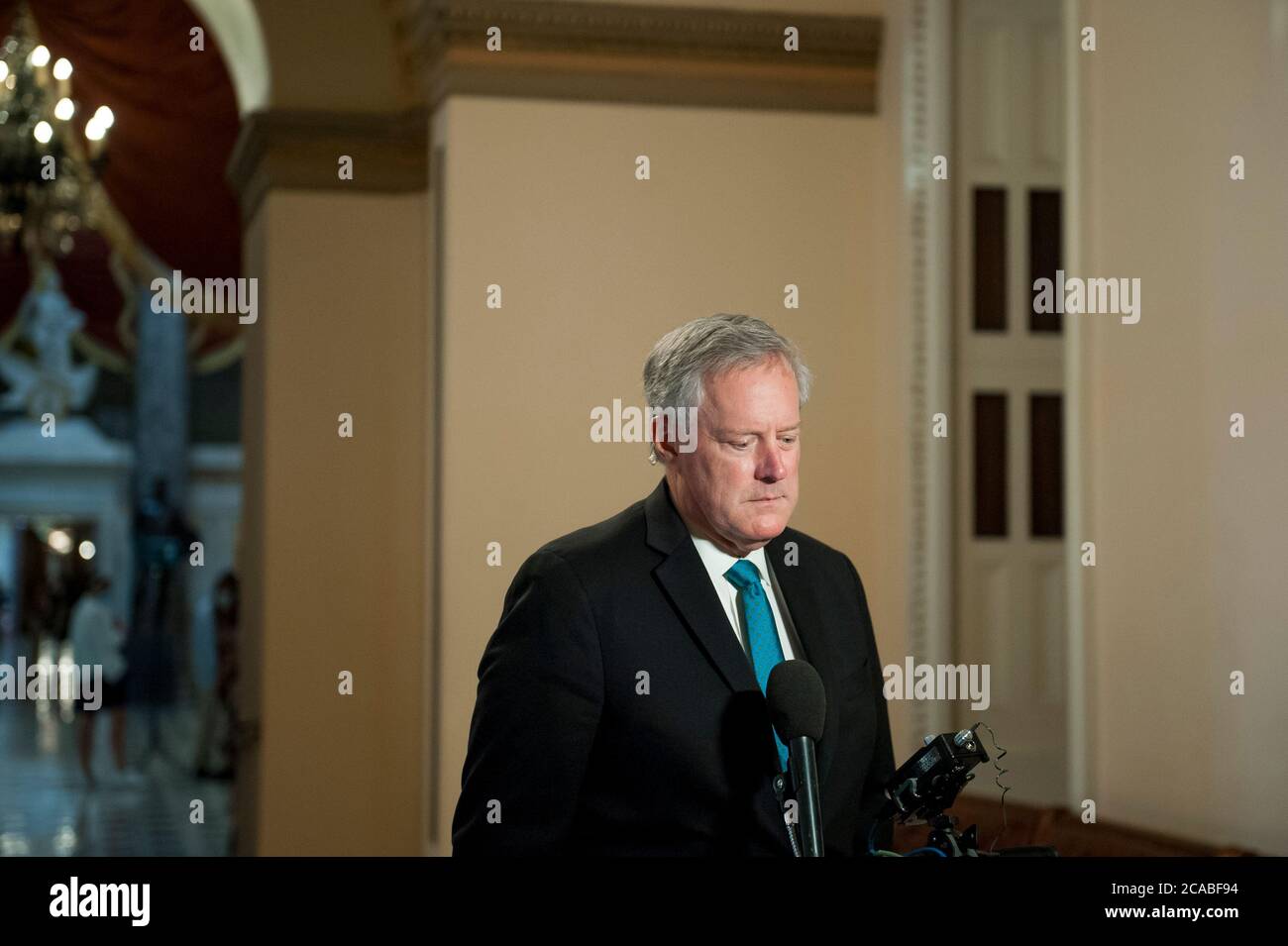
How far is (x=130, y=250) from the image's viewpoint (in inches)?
345

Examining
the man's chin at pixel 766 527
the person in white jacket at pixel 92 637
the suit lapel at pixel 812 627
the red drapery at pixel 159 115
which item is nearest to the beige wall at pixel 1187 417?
the suit lapel at pixel 812 627

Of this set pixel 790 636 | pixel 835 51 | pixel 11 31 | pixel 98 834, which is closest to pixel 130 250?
pixel 11 31

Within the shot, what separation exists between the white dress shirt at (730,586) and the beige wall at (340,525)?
478 centimetres

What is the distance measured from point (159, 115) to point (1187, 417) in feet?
18.9

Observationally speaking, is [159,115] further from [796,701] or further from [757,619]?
[796,701]

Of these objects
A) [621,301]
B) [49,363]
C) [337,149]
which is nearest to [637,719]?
[621,301]

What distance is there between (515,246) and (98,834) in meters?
5.25

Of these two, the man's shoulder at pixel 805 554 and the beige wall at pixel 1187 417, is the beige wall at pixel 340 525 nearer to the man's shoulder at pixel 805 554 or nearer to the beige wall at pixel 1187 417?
the beige wall at pixel 1187 417

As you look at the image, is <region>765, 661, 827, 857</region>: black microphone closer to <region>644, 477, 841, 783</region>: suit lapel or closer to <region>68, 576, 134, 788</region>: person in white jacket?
<region>644, 477, 841, 783</region>: suit lapel

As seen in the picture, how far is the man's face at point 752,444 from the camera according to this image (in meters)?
1.99

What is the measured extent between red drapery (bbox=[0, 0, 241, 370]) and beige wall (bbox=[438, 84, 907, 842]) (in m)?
2.65

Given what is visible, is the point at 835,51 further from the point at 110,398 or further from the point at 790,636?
the point at 110,398

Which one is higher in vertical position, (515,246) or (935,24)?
(935,24)
